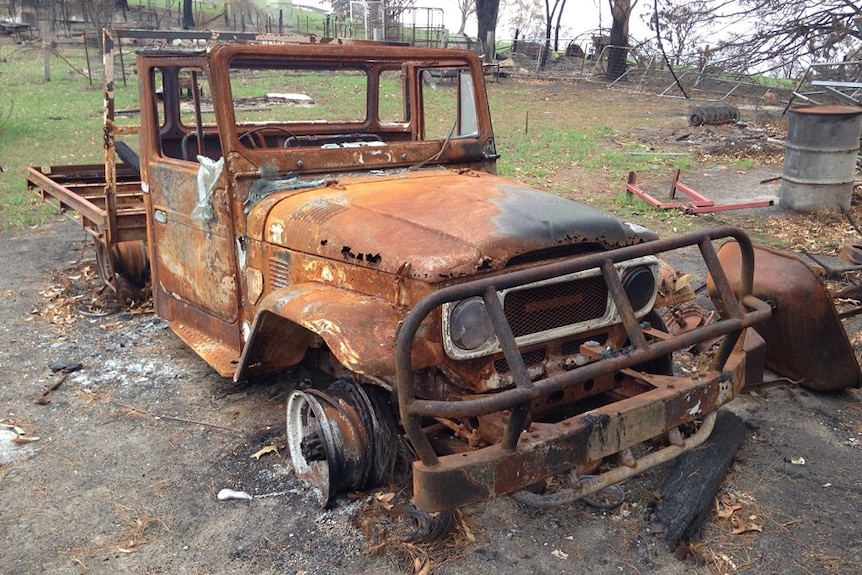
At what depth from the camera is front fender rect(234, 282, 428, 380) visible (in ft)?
8.98

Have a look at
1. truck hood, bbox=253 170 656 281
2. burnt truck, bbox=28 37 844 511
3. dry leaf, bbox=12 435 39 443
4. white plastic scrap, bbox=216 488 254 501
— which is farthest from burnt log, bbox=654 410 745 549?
dry leaf, bbox=12 435 39 443

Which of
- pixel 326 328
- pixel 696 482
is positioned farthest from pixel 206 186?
pixel 696 482

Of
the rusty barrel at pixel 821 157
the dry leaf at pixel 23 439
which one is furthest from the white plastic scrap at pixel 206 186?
the rusty barrel at pixel 821 157

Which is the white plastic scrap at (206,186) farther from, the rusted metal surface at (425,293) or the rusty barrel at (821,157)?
the rusty barrel at (821,157)

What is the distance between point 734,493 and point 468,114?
8.77ft

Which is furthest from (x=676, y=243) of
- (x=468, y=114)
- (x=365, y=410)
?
(x=468, y=114)

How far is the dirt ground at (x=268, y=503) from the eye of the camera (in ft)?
9.75

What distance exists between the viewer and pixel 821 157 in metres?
8.71

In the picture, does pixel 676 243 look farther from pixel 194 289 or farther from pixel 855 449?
pixel 194 289

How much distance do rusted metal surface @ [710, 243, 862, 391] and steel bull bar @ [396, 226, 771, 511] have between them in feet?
4.30

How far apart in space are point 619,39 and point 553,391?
2611 cm

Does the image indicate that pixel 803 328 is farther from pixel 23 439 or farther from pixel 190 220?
pixel 23 439

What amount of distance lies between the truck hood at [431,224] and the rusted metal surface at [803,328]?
1333 millimetres

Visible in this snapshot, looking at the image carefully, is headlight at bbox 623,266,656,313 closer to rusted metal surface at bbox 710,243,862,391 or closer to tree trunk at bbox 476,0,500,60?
rusted metal surface at bbox 710,243,862,391
